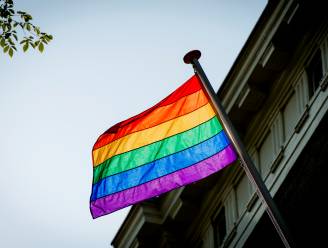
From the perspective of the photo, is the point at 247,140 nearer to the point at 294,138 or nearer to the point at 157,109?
the point at 294,138

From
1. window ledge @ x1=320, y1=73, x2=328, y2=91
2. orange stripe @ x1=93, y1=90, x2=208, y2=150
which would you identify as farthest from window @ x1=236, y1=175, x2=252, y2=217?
orange stripe @ x1=93, y1=90, x2=208, y2=150

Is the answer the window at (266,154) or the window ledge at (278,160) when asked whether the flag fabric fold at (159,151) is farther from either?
the window at (266,154)

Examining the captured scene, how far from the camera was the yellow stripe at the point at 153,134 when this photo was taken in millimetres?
12062

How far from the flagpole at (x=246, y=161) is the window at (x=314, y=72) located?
12.5 ft

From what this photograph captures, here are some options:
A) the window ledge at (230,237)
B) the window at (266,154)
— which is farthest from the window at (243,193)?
the window at (266,154)

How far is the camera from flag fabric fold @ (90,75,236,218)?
37.5 ft

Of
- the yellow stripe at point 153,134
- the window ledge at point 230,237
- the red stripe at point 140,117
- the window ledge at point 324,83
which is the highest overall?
the red stripe at point 140,117

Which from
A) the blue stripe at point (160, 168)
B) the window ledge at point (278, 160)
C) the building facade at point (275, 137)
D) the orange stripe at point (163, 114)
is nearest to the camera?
the blue stripe at point (160, 168)

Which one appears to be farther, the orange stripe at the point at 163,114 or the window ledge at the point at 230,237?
the window ledge at the point at 230,237

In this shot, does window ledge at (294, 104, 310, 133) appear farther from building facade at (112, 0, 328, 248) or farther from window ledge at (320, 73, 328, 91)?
window ledge at (320, 73, 328, 91)

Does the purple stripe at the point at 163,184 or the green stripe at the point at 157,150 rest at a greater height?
the green stripe at the point at 157,150

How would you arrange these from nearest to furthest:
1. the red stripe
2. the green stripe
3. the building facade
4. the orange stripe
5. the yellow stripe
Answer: the green stripe → the yellow stripe → the orange stripe → the red stripe → the building facade

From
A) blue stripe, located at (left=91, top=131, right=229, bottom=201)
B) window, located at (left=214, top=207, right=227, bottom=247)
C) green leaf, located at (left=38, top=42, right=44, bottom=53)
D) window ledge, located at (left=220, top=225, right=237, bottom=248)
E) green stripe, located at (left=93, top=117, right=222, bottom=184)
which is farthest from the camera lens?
window, located at (left=214, top=207, right=227, bottom=247)

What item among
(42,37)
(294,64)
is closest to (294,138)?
(294,64)
